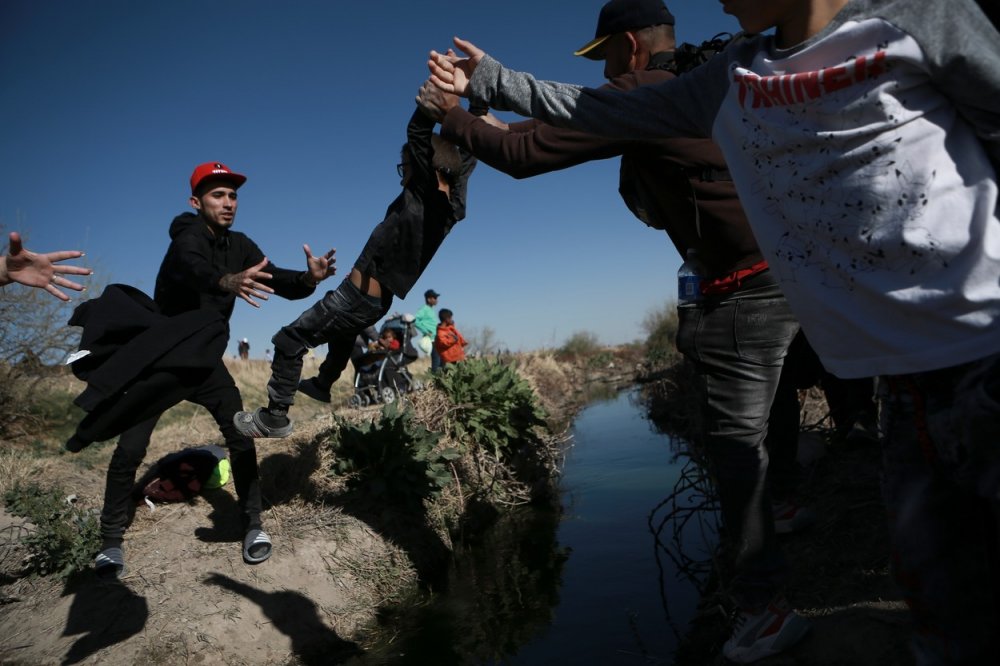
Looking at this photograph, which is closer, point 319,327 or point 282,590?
point 319,327

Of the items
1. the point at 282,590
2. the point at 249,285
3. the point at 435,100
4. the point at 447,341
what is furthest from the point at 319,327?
the point at 447,341

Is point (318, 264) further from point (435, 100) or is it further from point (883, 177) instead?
point (883, 177)

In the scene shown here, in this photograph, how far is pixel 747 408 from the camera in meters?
2.02

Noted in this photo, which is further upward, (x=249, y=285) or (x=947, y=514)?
(x=249, y=285)

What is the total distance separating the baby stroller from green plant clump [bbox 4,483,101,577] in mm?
5417

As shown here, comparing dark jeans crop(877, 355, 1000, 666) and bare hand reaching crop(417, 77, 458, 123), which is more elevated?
bare hand reaching crop(417, 77, 458, 123)

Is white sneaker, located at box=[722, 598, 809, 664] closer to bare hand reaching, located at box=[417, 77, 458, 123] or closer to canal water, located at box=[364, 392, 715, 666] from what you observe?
canal water, located at box=[364, 392, 715, 666]

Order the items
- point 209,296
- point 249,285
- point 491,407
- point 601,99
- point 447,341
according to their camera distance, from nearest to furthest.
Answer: point 601,99
point 249,285
point 209,296
point 491,407
point 447,341

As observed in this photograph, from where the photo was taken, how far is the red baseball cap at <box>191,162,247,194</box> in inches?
153

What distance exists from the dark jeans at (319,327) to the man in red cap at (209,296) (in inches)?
15.0

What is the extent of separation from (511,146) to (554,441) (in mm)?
4022

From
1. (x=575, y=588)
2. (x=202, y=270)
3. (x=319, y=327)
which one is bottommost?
(x=575, y=588)

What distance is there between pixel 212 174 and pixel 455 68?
2506mm

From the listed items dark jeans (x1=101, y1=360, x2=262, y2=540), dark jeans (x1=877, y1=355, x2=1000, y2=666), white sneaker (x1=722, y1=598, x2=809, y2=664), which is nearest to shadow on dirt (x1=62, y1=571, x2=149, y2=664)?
dark jeans (x1=101, y1=360, x2=262, y2=540)
